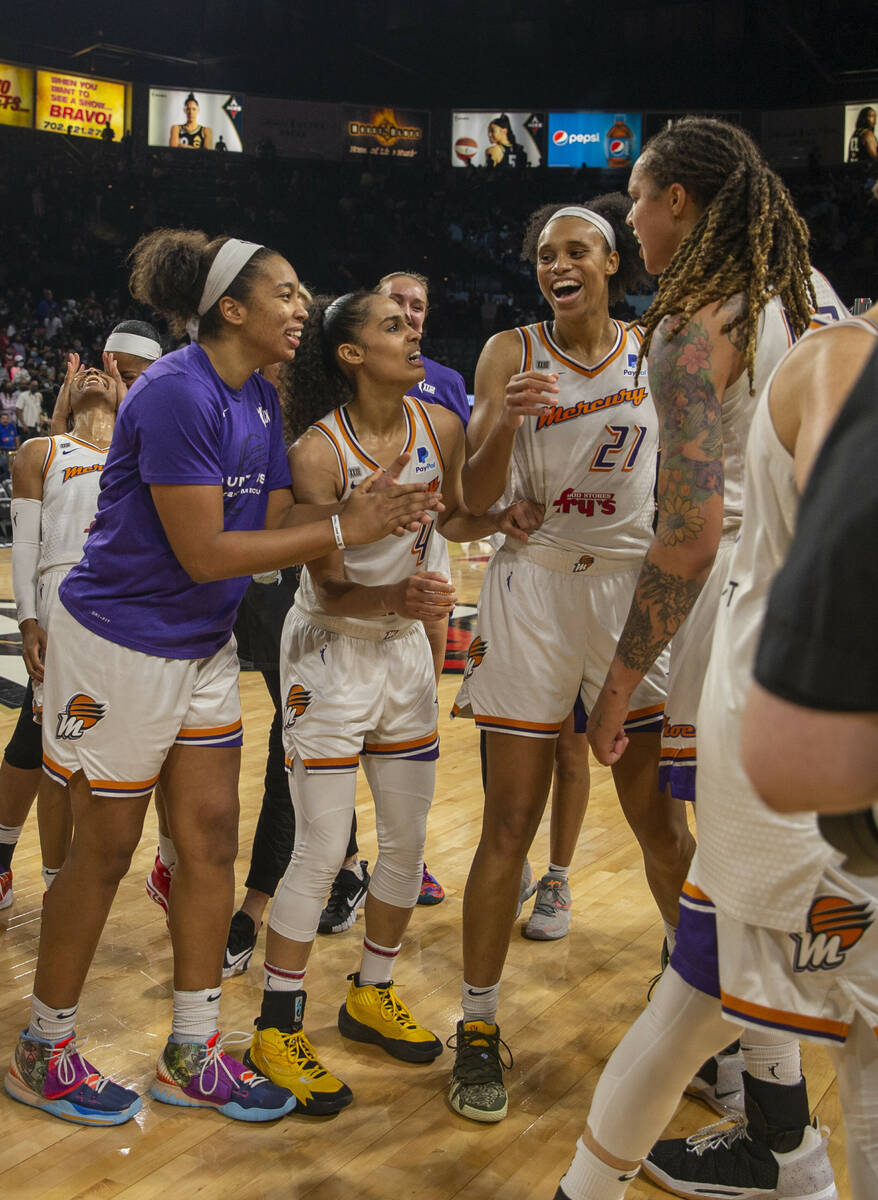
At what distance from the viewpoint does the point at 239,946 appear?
3.23 metres

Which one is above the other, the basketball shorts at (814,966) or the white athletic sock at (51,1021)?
the basketball shorts at (814,966)

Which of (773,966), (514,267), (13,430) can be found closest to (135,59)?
(514,267)

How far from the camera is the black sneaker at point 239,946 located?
10.5ft

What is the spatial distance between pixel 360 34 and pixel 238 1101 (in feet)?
92.2

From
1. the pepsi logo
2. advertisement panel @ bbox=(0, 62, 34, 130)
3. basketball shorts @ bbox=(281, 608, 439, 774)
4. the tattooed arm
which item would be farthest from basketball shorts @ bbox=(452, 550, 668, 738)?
the pepsi logo

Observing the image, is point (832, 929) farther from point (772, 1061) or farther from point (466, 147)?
point (466, 147)

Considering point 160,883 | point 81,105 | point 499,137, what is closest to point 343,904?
point 160,883

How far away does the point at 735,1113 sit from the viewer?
2562mm

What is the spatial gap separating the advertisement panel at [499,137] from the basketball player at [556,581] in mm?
25541

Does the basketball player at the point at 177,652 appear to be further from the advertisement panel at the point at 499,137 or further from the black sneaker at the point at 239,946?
the advertisement panel at the point at 499,137

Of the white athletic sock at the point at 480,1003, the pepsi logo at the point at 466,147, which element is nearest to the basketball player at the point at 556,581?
the white athletic sock at the point at 480,1003

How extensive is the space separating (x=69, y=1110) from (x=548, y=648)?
148cm

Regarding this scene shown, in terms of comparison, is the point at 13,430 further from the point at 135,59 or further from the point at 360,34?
the point at 360,34

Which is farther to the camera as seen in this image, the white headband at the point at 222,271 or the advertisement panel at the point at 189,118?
the advertisement panel at the point at 189,118
